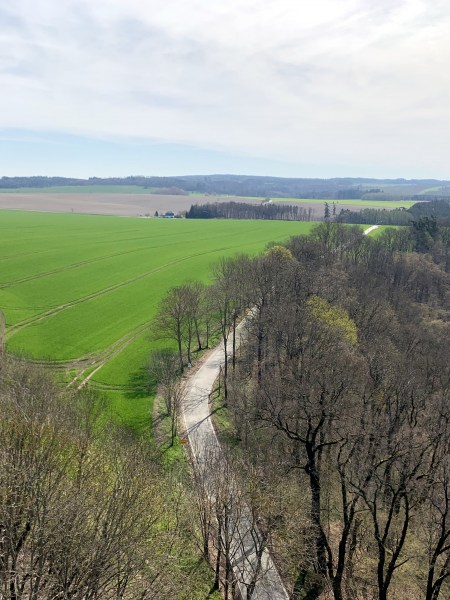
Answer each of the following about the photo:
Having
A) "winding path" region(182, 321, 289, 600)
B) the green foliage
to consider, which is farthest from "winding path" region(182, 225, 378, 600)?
the green foliage

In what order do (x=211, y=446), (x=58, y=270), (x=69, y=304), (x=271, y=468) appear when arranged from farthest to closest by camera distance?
(x=58, y=270), (x=69, y=304), (x=211, y=446), (x=271, y=468)

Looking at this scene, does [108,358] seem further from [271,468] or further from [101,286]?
[271,468]

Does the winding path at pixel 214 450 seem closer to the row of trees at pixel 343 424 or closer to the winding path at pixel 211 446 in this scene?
the winding path at pixel 211 446

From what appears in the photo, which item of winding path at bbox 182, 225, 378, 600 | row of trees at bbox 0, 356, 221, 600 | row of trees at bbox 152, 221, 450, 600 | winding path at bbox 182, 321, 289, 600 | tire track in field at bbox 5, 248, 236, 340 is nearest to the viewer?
row of trees at bbox 0, 356, 221, 600

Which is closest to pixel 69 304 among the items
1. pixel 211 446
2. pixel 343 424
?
pixel 211 446

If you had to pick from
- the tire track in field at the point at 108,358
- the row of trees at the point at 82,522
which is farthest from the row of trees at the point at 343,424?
the tire track in field at the point at 108,358

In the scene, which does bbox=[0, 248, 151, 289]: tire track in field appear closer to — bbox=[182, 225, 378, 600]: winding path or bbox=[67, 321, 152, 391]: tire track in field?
bbox=[67, 321, 152, 391]: tire track in field

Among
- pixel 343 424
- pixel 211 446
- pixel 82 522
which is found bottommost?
pixel 211 446
